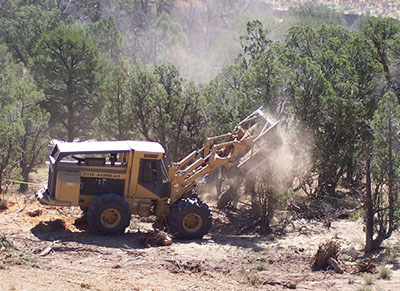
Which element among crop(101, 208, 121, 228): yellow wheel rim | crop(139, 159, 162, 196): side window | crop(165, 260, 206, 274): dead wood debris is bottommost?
crop(165, 260, 206, 274): dead wood debris

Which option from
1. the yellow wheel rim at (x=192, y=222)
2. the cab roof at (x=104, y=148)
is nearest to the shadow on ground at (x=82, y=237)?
the yellow wheel rim at (x=192, y=222)

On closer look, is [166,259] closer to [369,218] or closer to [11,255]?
[11,255]

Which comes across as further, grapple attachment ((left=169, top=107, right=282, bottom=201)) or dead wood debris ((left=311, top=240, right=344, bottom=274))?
grapple attachment ((left=169, top=107, right=282, bottom=201))

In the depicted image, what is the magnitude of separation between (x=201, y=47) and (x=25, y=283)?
197 ft

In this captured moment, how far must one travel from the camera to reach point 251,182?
15.2 meters

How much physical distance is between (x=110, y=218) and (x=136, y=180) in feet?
3.69

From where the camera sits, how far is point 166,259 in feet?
37.7

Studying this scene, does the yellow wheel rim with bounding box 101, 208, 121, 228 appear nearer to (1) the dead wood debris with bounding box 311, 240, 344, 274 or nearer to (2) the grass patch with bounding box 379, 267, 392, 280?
(1) the dead wood debris with bounding box 311, 240, 344, 274

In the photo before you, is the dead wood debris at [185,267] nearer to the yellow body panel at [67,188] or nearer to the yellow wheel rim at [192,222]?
the yellow wheel rim at [192,222]

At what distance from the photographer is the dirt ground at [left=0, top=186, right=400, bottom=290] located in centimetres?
991

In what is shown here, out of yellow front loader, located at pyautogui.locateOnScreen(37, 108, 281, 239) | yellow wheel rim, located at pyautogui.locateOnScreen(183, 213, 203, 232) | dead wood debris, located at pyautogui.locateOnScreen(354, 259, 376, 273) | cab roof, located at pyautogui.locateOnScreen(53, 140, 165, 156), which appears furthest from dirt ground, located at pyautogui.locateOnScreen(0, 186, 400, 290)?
cab roof, located at pyautogui.locateOnScreen(53, 140, 165, 156)

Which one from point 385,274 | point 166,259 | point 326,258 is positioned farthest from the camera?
point 166,259

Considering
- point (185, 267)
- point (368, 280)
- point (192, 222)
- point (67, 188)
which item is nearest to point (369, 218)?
point (368, 280)

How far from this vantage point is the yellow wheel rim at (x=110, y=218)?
42.6ft
